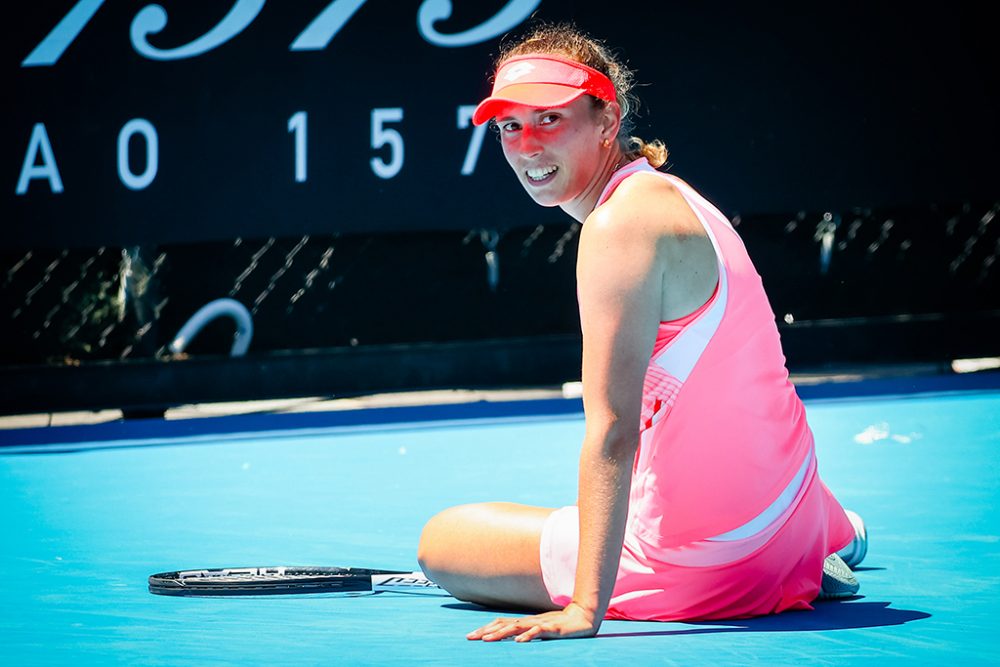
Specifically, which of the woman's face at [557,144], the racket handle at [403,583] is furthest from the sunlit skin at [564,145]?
the racket handle at [403,583]

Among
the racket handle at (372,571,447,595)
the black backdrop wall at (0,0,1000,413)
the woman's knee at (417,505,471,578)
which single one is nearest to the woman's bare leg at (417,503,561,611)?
the woman's knee at (417,505,471,578)

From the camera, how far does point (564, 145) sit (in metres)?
2.48

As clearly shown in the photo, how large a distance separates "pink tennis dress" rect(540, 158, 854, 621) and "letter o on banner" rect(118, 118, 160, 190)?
11.8 feet

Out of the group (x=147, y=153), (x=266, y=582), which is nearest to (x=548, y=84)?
(x=266, y=582)

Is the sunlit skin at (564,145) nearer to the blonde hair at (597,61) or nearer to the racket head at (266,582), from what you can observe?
the blonde hair at (597,61)

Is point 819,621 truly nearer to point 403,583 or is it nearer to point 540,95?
point 403,583

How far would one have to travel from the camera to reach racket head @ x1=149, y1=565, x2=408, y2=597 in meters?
2.84

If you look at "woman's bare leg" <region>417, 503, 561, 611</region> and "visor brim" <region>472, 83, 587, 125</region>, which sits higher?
"visor brim" <region>472, 83, 587, 125</region>

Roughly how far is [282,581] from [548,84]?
1097 millimetres

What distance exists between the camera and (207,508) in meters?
3.93

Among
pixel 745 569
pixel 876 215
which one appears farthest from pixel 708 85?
pixel 745 569

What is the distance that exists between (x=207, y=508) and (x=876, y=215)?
391 centimetres

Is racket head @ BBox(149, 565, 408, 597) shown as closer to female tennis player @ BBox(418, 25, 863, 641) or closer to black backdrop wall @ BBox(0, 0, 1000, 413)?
female tennis player @ BBox(418, 25, 863, 641)

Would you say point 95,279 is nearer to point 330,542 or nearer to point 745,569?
point 330,542
